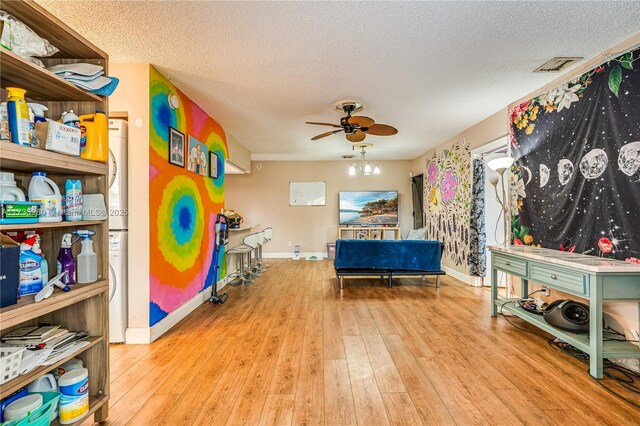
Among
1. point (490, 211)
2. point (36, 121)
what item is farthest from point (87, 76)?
point (490, 211)

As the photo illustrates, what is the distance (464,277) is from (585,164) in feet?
9.33

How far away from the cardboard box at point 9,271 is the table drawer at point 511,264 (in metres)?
3.55

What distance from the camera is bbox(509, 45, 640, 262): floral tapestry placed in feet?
7.22

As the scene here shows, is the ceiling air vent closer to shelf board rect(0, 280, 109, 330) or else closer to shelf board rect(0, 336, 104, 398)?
shelf board rect(0, 280, 109, 330)

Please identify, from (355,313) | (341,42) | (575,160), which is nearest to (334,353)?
(355,313)

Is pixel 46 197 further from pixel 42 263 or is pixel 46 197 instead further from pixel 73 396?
pixel 73 396

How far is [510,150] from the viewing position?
3.59m

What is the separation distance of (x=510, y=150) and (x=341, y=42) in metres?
2.63

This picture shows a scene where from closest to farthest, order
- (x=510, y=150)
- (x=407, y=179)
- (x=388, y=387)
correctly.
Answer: (x=388, y=387) → (x=510, y=150) → (x=407, y=179)

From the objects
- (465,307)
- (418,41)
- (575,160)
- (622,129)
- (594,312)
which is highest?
(418,41)

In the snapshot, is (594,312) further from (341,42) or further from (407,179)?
(407,179)

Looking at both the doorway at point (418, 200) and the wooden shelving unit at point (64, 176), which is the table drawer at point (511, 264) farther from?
the doorway at point (418, 200)

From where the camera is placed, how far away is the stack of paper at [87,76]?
1.44 m

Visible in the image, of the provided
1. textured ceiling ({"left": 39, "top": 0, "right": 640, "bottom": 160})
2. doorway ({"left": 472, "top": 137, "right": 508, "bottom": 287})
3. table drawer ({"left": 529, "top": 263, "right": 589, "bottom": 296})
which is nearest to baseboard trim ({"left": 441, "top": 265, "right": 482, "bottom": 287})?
doorway ({"left": 472, "top": 137, "right": 508, "bottom": 287})
